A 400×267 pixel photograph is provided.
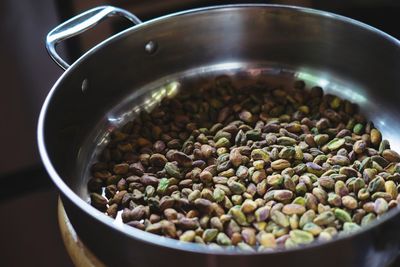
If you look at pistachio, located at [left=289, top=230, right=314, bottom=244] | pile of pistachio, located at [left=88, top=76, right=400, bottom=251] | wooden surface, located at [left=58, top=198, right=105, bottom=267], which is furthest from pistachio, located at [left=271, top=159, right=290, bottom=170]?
wooden surface, located at [left=58, top=198, right=105, bottom=267]

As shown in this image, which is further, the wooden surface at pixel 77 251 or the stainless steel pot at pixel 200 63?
the stainless steel pot at pixel 200 63

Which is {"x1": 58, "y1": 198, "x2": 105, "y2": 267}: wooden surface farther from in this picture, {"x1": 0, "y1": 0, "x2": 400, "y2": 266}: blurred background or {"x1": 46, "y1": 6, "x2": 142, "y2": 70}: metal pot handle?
{"x1": 0, "y1": 0, "x2": 400, "y2": 266}: blurred background

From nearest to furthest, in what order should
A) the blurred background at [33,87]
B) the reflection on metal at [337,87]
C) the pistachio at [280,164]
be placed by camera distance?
the pistachio at [280,164] → the reflection on metal at [337,87] → the blurred background at [33,87]

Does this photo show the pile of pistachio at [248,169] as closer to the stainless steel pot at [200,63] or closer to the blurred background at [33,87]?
the stainless steel pot at [200,63]

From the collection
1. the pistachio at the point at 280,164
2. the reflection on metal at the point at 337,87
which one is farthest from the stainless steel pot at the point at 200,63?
the pistachio at the point at 280,164

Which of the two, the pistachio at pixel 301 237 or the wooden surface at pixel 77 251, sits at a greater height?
the pistachio at pixel 301 237

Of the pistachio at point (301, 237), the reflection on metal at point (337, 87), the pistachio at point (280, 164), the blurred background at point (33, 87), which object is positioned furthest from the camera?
the blurred background at point (33, 87)
